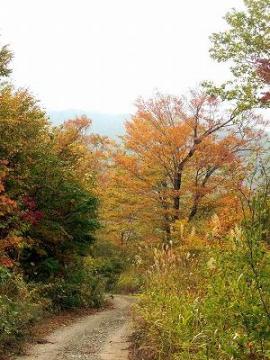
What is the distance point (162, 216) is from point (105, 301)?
5.33m

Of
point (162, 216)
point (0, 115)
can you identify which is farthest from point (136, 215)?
point (0, 115)

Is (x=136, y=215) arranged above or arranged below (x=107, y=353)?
above

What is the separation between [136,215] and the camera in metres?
25.8

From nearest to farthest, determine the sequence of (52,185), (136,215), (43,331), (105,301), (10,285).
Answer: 1. (10,285)
2. (43,331)
3. (52,185)
4. (105,301)
5. (136,215)

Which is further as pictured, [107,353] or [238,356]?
[107,353]

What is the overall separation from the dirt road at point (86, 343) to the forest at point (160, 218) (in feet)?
1.52

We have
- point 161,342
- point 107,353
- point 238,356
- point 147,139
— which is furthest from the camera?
point 147,139

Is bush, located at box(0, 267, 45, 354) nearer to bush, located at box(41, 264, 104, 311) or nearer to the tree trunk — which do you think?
bush, located at box(41, 264, 104, 311)

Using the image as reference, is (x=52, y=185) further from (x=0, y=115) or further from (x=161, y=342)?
(x=161, y=342)

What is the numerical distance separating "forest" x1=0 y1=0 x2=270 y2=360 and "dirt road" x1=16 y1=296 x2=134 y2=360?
462mm

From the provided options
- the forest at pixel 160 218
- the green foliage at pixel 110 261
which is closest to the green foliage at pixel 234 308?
the forest at pixel 160 218

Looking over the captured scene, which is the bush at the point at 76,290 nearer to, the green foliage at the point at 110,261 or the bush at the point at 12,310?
the bush at the point at 12,310

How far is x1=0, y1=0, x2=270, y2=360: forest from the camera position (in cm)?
515

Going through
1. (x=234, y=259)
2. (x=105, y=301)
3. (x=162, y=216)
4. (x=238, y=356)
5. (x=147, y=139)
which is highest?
(x=147, y=139)
